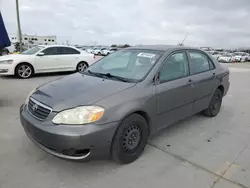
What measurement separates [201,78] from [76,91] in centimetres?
231

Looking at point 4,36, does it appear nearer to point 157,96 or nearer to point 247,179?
point 157,96

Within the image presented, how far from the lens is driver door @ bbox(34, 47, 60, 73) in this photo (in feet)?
29.5

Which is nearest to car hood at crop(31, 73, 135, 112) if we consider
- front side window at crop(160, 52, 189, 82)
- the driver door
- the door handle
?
front side window at crop(160, 52, 189, 82)

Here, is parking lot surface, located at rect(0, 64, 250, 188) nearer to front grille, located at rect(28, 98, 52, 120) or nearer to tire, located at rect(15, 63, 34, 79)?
front grille, located at rect(28, 98, 52, 120)

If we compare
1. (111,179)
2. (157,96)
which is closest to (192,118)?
(157,96)

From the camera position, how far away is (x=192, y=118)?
457cm

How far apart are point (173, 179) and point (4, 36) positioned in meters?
4.41

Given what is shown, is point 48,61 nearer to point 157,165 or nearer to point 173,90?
point 173,90

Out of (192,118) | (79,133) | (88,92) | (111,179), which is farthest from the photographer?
(192,118)

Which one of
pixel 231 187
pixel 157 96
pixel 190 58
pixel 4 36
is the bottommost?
pixel 231 187

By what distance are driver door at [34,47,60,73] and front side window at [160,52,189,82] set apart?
6.90 meters

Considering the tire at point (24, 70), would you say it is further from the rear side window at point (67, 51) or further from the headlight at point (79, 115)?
the headlight at point (79, 115)

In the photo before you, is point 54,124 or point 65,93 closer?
point 54,124

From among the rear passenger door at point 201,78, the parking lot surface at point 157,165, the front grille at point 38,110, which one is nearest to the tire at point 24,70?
the parking lot surface at point 157,165
